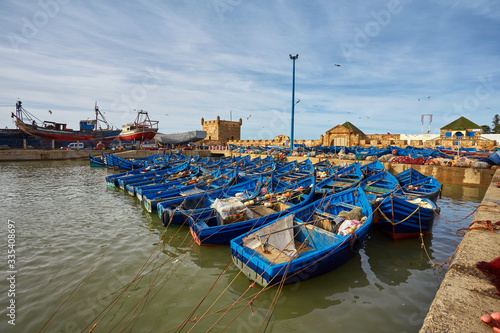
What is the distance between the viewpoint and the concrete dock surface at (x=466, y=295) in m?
2.83

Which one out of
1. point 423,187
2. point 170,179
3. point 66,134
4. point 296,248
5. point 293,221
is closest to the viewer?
point 296,248

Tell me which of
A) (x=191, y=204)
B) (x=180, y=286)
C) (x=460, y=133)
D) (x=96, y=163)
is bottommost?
(x=180, y=286)

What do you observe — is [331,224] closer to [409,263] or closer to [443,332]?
[409,263]

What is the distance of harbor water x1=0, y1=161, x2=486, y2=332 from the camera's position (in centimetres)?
475

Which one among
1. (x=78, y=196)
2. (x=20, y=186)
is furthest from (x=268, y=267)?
(x=20, y=186)

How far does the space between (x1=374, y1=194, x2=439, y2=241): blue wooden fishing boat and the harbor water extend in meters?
0.39

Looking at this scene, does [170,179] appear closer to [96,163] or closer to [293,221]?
[293,221]

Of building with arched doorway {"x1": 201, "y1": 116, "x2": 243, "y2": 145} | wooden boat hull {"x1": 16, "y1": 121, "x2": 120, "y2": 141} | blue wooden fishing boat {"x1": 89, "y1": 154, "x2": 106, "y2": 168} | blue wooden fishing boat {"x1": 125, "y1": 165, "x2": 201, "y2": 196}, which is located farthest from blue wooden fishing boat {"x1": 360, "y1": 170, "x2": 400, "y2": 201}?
wooden boat hull {"x1": 16, "y1": 121, "x2": 120, "y2": 141}

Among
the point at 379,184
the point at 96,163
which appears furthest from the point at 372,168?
the point at 96,163

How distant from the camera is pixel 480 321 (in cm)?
287

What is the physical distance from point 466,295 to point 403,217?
4.99 m

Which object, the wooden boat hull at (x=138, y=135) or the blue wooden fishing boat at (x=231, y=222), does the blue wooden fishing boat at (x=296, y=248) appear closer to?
the blue wooden fishing boat at (x=231, y=222)

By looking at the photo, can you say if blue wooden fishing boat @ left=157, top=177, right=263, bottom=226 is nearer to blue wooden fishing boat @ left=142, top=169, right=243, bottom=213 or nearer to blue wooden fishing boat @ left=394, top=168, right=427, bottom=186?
blue wooden fishing boat @ left=142, top=169, right=243, bottom=213

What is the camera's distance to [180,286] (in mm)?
5898
